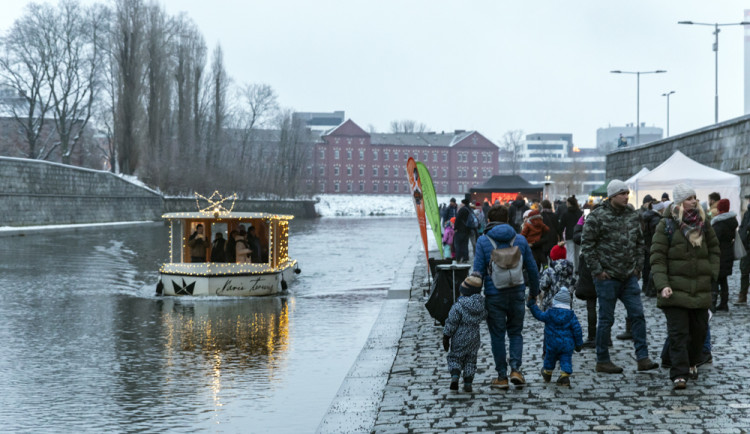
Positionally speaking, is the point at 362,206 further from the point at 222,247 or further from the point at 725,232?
the point at 725,232

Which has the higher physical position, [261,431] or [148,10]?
[148,10]

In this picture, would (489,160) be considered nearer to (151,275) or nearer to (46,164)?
(46,164)

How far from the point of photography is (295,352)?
11.9 metres

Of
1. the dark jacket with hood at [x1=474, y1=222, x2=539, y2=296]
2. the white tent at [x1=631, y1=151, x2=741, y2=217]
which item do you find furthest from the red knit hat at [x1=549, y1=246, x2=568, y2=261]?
the white tent at [x1=631, y1=151, x2=741, y2=217]

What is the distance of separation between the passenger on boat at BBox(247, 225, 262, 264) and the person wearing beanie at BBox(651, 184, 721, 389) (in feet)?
48.1

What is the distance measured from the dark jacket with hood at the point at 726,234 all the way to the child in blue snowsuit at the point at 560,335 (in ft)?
18.4

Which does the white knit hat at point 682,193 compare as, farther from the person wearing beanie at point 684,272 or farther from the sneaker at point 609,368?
the sneaker at point 609,368

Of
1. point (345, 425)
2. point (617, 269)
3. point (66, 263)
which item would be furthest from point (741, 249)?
point (66, 263)

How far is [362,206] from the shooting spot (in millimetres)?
120938

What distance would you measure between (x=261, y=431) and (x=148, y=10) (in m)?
65.1

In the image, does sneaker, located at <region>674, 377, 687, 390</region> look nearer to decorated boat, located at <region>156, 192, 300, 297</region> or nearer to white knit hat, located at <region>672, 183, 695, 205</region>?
white knit hat, located at <region>672, 183, 695, 205</region>

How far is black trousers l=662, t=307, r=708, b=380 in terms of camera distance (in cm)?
820

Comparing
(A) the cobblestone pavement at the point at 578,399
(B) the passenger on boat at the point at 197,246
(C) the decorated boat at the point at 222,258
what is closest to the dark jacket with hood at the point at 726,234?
(A) the cobblestone pavement at the point at 578,399

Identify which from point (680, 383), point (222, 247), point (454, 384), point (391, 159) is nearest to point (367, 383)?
point (454, 384)
